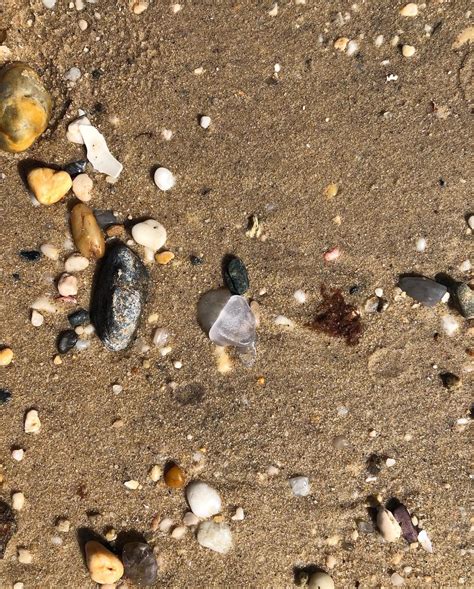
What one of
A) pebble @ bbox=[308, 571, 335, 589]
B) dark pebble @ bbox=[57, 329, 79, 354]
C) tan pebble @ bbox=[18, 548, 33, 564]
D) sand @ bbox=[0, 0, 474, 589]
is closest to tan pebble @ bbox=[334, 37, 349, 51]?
sand @ bbox=[0, 0, 474, 589]

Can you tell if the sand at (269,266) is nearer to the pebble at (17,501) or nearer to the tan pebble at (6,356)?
the tan pebble at (6,356)

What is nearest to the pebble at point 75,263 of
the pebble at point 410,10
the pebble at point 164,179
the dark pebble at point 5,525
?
the pebble at point 164,179

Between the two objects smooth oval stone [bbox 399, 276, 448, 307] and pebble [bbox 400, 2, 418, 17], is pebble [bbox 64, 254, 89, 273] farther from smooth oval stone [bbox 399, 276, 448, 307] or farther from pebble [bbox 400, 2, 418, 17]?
pebble [bbox 400, 2, 418, 17]

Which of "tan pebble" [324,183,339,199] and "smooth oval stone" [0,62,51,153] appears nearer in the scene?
"smooth oval stone" [0,62,51,153]

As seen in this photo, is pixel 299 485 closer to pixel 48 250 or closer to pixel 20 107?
pixel 48 250

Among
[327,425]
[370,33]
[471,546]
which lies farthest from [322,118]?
[471,546]

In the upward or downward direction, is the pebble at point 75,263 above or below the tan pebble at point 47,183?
below

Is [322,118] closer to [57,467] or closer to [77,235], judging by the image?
Result: [77,235]
